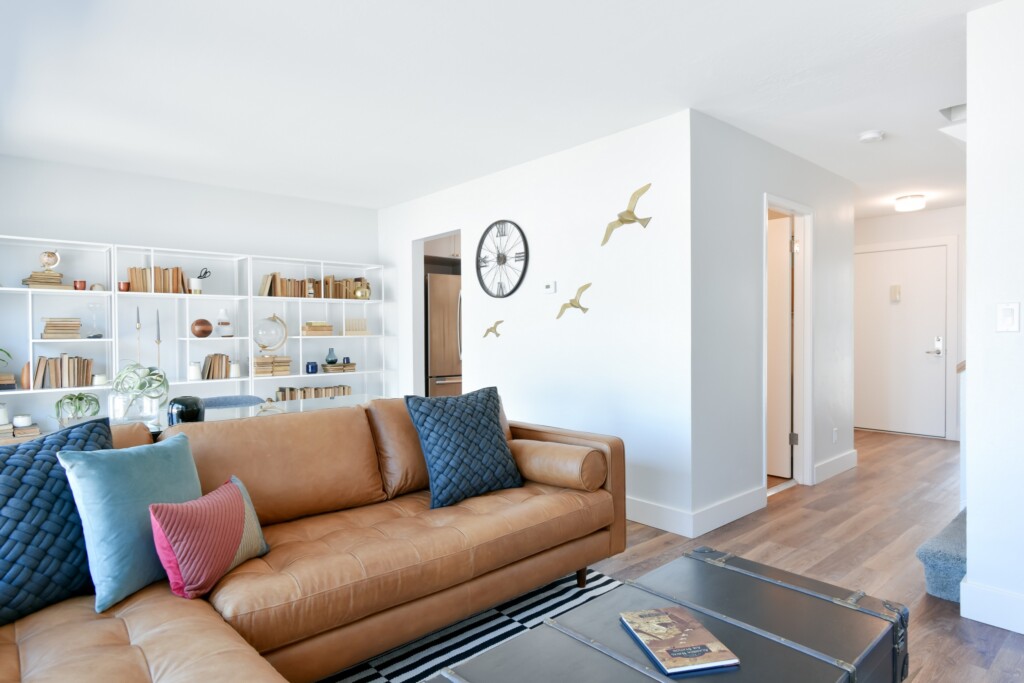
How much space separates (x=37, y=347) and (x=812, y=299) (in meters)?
5.91

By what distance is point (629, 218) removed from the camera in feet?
12.1

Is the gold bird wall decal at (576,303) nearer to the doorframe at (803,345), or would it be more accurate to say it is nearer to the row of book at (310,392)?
the doorframe at (803,345)

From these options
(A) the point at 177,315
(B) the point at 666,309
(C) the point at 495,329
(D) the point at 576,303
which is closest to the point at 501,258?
(C) the point at 495,329

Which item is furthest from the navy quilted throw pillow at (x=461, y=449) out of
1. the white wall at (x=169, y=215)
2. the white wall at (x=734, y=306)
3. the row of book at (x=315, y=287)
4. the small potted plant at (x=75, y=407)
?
the white wall at (x=169, y=215)

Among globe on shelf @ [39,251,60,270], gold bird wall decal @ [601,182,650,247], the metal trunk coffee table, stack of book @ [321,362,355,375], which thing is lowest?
the metal trunk coffee table

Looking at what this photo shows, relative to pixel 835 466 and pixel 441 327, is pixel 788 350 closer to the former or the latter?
pixel 835 466

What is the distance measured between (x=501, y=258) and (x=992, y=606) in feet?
11.5

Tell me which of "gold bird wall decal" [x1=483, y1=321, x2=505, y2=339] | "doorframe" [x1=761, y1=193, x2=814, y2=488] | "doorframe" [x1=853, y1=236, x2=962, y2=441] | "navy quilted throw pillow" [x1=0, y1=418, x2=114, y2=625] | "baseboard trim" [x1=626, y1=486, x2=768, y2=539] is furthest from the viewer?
"doorframe" [x1=853, y1=236, x2=962, y2=441]

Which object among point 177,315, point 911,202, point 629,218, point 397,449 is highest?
point 911,202

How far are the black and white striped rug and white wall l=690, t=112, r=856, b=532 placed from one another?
1.14m

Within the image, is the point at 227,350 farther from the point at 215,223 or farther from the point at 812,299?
the point at 812,299

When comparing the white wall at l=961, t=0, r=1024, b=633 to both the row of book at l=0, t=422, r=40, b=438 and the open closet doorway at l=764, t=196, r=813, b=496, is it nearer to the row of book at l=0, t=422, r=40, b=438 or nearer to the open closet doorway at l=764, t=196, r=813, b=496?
the open closet doorway at l=764, t=196, r=813, b=496

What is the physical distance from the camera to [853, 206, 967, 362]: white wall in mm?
6094

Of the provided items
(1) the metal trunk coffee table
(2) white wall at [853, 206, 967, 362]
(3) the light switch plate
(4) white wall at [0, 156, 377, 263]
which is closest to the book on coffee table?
(1) the metal trunk coffee table
